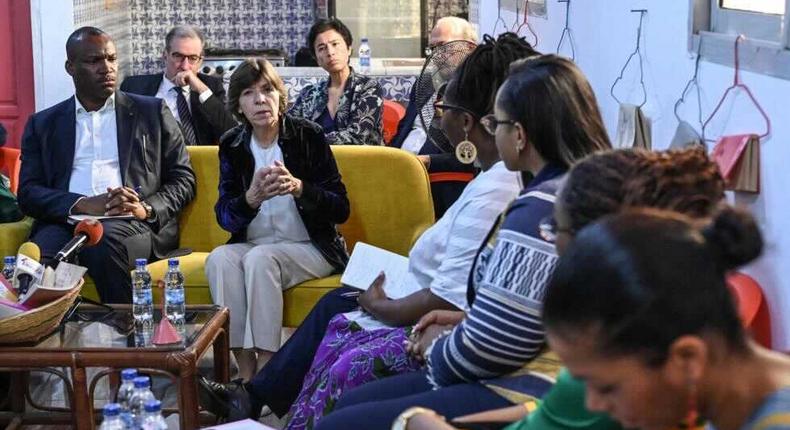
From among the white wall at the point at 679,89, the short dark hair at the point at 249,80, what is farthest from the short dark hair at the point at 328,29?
the short dark hair at the point at 249,80

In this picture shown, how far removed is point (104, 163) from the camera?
14.8 feet

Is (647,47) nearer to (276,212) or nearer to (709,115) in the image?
(709,115)

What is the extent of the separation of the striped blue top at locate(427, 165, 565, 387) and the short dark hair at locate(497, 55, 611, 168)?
0.14 feet

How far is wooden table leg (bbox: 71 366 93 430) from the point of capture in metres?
3.13

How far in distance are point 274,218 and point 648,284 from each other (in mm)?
2973

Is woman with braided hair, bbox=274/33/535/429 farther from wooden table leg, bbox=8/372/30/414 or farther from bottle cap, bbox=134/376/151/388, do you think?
wooden table leg, bbox=8/372/30/414

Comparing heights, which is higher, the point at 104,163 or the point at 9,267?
the point at 104,163

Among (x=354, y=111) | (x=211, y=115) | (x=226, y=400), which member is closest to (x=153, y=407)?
(x=226, y=400)

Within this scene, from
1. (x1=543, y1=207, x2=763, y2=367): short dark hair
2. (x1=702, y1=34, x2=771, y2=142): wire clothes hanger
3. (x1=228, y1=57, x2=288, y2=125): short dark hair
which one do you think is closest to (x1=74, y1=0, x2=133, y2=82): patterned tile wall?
(x1=228, y1=57, x2=288, y2=125): short dark hair

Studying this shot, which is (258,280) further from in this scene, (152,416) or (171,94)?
(171,94)

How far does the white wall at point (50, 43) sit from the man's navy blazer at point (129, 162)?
2.40 metres

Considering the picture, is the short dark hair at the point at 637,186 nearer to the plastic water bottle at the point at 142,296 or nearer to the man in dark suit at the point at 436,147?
the plastic water bottle at the point at 142,296

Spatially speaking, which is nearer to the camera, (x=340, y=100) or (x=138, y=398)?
(x=138, y=398)

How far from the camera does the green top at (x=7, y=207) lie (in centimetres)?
454
